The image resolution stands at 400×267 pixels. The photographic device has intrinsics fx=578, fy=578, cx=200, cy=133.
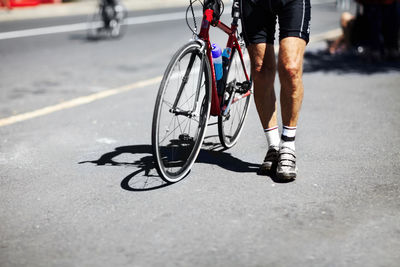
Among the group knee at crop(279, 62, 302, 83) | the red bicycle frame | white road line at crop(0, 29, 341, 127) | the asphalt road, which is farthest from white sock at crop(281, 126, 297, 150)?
white road line at crop(0, 29, 341, 127)

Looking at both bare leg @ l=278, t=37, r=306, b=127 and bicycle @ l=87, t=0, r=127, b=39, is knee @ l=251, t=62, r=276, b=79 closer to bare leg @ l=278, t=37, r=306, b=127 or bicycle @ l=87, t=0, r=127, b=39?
bare leg @ l=278, t=37, r=306, b=127

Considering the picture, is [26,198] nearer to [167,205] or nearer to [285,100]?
[167,205]

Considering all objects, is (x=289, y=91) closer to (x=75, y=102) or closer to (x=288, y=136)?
(x=288, y=136)

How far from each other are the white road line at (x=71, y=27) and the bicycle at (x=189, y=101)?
9.35 metres

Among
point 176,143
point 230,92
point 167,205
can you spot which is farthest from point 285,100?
point 167,205

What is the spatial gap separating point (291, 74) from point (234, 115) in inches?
41.3

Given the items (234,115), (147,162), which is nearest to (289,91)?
(234,115)

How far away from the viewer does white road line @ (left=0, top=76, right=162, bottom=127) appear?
602cm

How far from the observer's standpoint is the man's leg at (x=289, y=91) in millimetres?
4016

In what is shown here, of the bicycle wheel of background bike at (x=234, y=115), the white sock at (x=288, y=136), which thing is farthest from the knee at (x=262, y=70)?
the white sock at (x=288, y=136)

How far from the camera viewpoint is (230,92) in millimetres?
4562

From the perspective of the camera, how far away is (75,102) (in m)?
6.77

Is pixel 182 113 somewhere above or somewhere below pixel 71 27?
above

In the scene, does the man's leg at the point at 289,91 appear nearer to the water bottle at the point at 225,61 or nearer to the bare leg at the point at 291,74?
the bare leg at the point at 291,74
